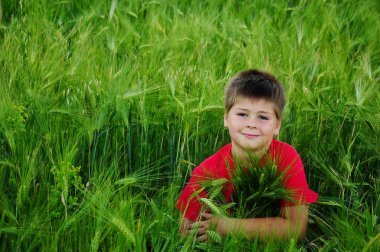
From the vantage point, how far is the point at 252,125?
1883 millimetres

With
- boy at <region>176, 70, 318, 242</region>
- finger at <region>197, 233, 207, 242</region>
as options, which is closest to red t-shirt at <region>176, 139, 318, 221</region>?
boy at <region>176, 70, 318, 242</region>

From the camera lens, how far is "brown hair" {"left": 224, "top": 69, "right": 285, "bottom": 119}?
1974mm

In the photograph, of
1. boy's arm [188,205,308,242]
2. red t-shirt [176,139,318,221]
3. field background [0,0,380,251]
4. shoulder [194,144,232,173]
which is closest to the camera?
field background [0,0,380,251]

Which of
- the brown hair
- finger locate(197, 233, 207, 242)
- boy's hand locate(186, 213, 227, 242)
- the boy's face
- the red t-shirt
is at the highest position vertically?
the brown hair

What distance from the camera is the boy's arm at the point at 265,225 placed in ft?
5.54

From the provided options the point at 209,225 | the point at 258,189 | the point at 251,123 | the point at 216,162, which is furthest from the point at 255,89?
the point at 209,225

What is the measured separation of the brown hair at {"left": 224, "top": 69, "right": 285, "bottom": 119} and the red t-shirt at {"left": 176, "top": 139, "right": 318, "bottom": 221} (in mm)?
137

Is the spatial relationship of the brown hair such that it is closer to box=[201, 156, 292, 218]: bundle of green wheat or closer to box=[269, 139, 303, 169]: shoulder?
box=[269, 139, 303, 169]: shoulder

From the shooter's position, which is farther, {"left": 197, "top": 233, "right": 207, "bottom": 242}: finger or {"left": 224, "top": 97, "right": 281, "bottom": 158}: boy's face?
{"left": 224, "top": 97, "right": 281, "bottom": 158}: boy's face

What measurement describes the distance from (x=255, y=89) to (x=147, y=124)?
1.28 feet

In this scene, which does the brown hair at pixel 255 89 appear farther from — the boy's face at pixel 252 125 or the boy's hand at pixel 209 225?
the boy's hand at pixel 209 225

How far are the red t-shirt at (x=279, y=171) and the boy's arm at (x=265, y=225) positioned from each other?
3cm

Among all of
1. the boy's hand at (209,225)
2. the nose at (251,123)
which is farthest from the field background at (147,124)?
the nose at (251,123)

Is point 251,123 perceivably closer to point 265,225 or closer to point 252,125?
point 252,125
